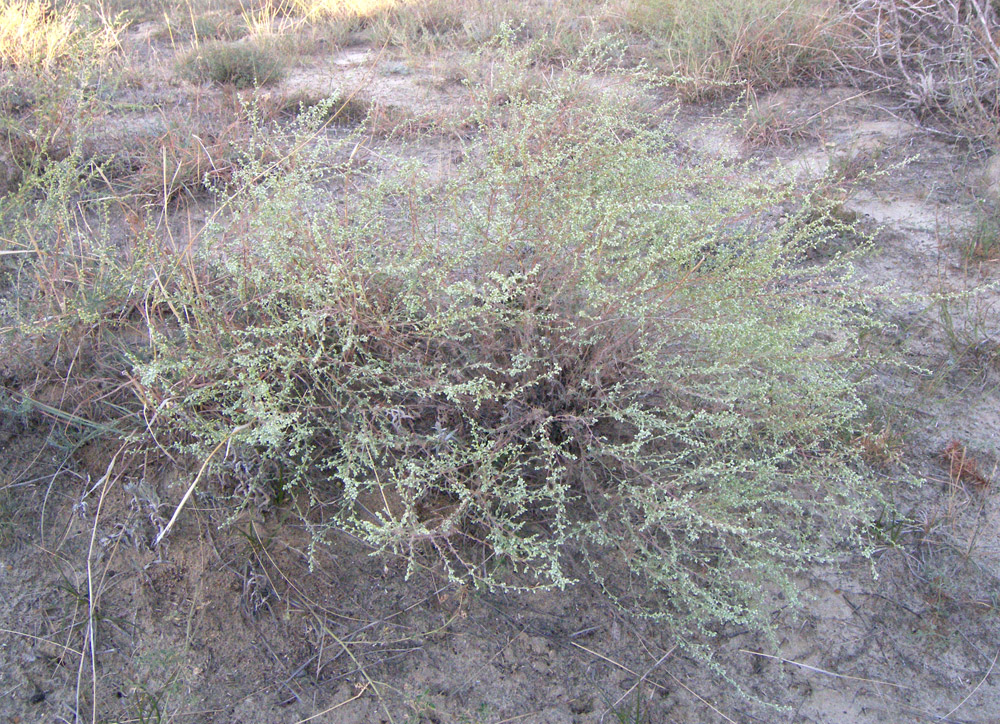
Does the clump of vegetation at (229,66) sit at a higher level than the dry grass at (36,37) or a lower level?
lower

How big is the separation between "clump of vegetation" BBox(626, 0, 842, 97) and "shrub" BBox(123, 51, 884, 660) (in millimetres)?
2166

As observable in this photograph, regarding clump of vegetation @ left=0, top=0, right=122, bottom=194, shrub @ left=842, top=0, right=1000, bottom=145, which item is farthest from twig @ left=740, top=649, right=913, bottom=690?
clump of vegetation @ left=0, top=0, right=122, bottom=194

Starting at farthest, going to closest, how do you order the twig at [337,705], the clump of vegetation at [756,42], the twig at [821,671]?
the clump of vegetation at [756,42]
the twig at [821,671]
the twig at [337,705]

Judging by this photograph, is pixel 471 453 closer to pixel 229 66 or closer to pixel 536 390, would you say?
pixel 536 390

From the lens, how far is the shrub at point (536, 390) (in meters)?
1.83

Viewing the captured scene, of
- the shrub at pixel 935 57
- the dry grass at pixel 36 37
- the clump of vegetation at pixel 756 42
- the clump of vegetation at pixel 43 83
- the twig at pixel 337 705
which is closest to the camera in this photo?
the twig at pixel 337 705

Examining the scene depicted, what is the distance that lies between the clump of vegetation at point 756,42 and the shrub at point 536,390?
2166 millimetres

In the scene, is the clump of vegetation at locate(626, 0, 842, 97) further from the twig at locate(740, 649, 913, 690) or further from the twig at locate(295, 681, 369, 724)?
the twig at locate(295, 681, 369, 724)

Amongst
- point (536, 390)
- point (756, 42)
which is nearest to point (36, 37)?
point (536, 390)

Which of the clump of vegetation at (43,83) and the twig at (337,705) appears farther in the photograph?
the clump of vegetation at (43,83)

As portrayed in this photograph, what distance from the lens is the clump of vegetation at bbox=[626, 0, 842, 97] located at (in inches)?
151

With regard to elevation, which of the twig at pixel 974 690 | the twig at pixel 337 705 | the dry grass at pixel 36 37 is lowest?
the twig at pixel 974 690

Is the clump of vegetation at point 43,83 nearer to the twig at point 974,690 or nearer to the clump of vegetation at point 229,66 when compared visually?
the clump of vegetation at point 229,66

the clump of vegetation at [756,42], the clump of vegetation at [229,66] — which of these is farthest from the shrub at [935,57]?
Result: the clump of vegetation at [229,66]
